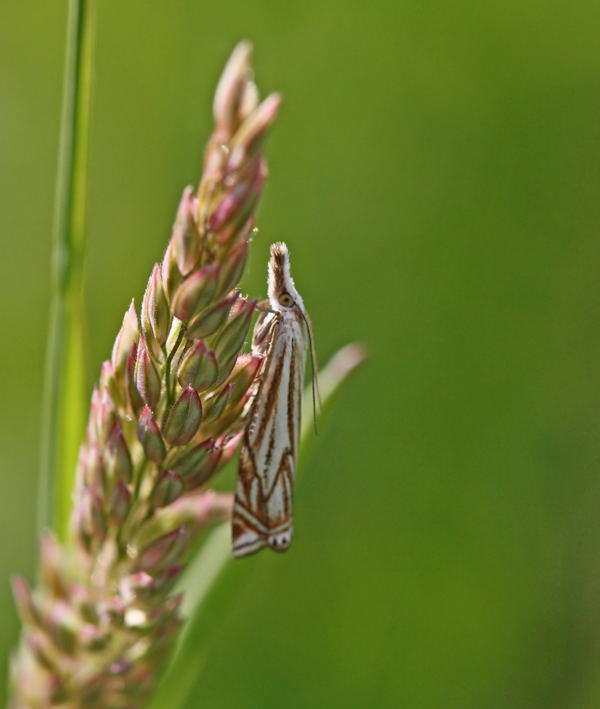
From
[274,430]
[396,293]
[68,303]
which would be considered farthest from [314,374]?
[396,293]

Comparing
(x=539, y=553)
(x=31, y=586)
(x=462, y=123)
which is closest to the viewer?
(x=31, y=586)

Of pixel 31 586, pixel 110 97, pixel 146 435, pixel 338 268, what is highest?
pixel 110 97

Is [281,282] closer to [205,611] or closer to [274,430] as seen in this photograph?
[274,430]

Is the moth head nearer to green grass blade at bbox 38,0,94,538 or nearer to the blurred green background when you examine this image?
green grass blade at bbox 38,0,94,538

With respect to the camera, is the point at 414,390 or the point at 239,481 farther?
the point at 414,390

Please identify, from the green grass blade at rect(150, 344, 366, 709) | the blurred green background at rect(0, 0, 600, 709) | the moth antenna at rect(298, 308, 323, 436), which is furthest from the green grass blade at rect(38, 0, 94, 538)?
the blurred green background at rect(0, 0, 600, 709)

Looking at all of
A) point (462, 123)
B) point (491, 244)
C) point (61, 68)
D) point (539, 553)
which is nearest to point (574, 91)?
point (462, 123)

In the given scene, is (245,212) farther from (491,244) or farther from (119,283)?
(491,244)
